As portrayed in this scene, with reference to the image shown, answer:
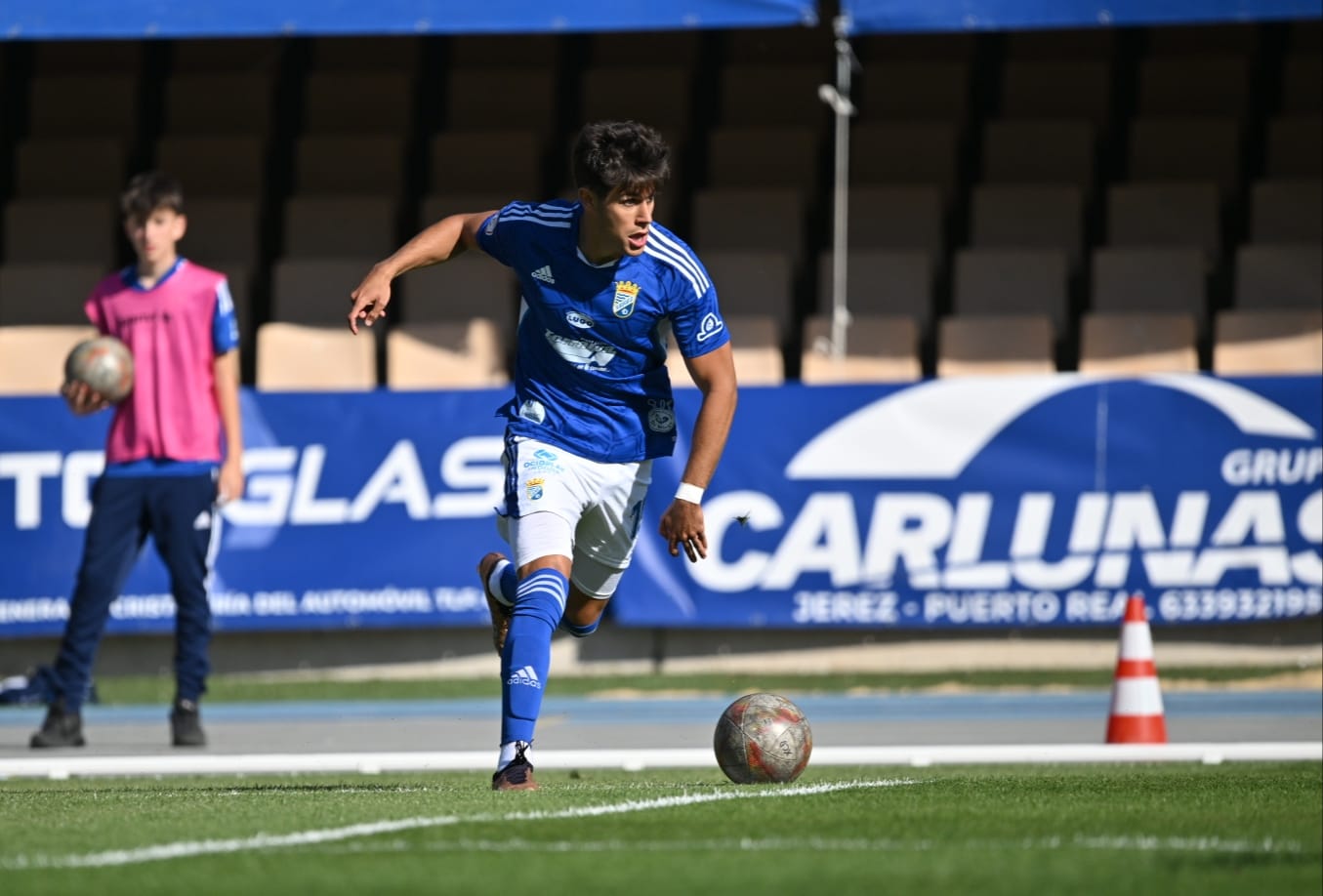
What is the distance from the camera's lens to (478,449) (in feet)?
40.1

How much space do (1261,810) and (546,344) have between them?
265cm

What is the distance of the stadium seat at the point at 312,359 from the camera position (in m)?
13.2

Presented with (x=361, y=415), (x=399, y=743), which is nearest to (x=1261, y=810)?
(x=399, y=743)

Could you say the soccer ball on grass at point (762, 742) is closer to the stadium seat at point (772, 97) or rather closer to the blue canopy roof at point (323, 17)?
the blue canopy roof at point (323, 17)

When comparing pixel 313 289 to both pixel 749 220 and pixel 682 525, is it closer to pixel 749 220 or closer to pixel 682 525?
pixel 749 220

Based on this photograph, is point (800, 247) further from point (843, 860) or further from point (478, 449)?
point (843, 860)

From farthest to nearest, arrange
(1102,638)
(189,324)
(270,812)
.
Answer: (1102,638), (189,324), (270,812)

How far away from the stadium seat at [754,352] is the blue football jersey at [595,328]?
5.92 m

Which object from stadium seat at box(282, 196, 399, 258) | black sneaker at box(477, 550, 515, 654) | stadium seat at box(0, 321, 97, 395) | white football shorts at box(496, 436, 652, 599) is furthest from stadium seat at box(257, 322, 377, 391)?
white football shorts at box(496, 436, 652, 599)

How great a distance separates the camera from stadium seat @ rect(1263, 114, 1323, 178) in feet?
48.4

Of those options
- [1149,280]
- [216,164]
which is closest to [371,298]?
[1149,280]

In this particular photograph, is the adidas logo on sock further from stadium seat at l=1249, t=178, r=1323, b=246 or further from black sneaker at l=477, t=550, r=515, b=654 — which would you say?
stadium seat at l=1249, t=178, r=1323, b=246

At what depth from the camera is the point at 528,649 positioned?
21.0 feet

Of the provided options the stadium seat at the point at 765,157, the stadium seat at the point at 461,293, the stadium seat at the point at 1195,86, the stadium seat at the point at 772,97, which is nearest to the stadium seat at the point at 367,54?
the stadium seat at the point at 772,97
